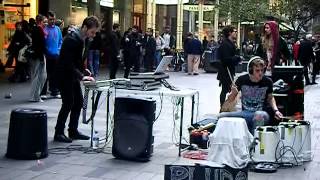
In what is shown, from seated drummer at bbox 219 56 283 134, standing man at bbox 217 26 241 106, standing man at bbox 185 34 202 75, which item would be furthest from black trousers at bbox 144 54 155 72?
seated drummer at bbox 219 56 283 134

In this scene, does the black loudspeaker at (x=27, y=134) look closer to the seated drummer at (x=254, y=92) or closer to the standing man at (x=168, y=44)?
the seated drummer at (x=254, y=92)

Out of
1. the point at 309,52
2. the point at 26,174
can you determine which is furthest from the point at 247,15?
the point at 26,174

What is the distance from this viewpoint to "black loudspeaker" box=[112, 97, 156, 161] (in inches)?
300

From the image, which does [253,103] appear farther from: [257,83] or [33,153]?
[33,153]

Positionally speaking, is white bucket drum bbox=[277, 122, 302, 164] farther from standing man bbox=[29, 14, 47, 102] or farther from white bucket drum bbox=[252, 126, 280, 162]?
standing man bbox=[29, 14, 47, 102]

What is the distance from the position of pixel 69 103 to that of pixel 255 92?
266 cm

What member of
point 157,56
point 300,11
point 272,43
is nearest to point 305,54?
point 300,11

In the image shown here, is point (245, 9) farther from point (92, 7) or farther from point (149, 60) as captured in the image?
point (92, 7)

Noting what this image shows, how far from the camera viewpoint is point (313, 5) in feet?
83.4

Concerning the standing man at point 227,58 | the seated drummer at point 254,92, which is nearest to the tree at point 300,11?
the standing man at point 227,58

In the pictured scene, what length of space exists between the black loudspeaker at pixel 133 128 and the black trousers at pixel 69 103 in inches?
47.7

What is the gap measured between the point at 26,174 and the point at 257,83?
3321 millimetres

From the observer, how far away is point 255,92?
27.0 feet

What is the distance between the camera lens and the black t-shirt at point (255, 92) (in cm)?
821
